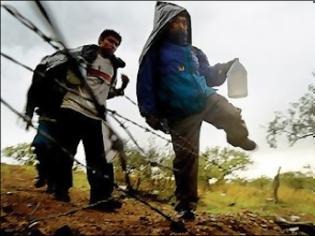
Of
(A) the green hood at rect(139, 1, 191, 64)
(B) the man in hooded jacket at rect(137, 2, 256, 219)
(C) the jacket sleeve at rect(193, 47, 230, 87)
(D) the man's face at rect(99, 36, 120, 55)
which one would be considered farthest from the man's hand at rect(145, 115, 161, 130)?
(D) the man's face at rect(99, 36, 120, 55)

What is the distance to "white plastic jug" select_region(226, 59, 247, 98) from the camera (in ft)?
8.64

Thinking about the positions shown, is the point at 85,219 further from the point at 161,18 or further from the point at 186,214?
the point at 161,18

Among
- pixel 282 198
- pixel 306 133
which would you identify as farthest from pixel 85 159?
pixel 306 133

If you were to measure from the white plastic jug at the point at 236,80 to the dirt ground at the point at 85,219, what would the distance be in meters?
0.60

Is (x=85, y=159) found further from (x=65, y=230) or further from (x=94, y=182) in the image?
(x=65, y=230)

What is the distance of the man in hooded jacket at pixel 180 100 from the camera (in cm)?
237

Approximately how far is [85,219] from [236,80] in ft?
3.28

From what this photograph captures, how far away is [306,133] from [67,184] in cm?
144

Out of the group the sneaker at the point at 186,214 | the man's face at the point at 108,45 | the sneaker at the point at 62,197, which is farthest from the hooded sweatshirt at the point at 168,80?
the sneaker at the point at 62,197

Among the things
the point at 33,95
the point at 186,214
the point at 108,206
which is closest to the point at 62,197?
the point at 108,206

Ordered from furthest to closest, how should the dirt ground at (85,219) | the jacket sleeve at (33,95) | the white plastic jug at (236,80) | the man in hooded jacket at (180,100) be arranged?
the white plastic jug at (236,80)
the jacket sleeve at (33,95)
the man in hooded jacket at (180,100)
the dirt ground at (85,219)

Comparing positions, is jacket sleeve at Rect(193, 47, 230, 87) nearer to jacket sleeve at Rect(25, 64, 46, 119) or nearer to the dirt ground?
the dirt ground

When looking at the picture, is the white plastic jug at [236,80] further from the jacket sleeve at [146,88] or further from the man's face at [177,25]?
the jacket sleeve at [146,88]

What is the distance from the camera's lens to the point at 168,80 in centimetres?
245
